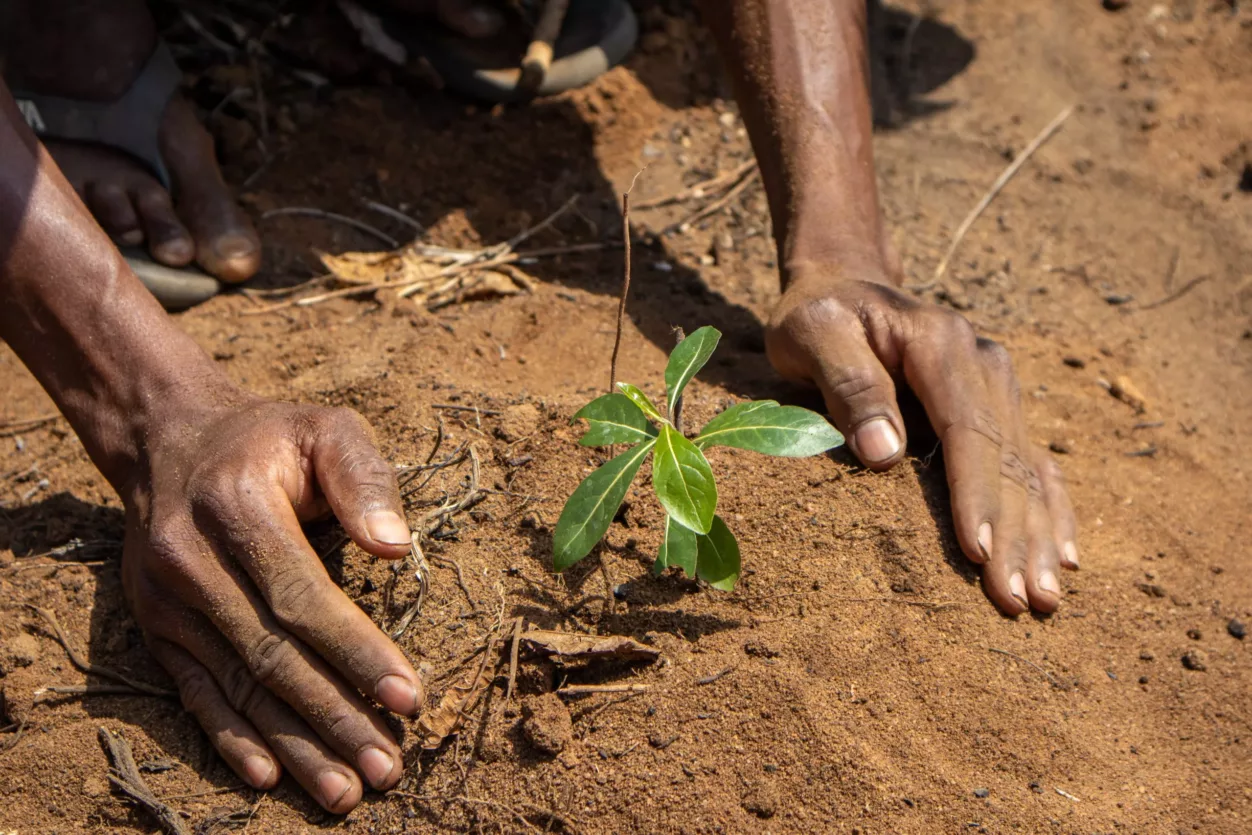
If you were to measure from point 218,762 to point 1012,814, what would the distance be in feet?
4.29

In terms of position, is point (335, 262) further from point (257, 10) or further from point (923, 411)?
point (923, 411)

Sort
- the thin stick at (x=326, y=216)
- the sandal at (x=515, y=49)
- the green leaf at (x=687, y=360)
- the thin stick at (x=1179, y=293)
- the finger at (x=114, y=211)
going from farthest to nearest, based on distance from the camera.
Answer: the sandal at (x=515, y=49) < the thin stick at (x=1179, y=293) < the thin stick at (x=326, y=216) < the finger at (x=114, y=211) < the green leaf at (x=687, y=360)

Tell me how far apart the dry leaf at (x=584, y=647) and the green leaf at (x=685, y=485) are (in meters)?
0.23

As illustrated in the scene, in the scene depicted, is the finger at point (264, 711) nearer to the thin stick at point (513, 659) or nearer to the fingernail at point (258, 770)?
the fingernail at point (258, 770)

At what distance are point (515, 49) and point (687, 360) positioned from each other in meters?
1.90

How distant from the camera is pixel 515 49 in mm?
3334

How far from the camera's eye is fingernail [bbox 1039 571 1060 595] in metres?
1.96

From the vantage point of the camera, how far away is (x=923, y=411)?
2170 millimetres

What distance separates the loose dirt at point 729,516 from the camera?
5.52 feet

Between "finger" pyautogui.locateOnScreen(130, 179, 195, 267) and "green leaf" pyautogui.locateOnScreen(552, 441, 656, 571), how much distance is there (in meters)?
1.59

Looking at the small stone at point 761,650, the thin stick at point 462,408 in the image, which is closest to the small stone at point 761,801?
the small stone at point 761,650

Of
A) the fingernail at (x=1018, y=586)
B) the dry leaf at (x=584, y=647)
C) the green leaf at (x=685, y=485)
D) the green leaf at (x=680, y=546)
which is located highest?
the green leaf at (x=685, y=485)

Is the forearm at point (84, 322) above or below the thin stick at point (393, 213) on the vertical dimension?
above

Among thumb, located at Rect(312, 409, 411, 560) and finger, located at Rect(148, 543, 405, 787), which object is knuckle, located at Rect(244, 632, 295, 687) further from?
thumb, located at Rect(312, 409, 411, 560)
